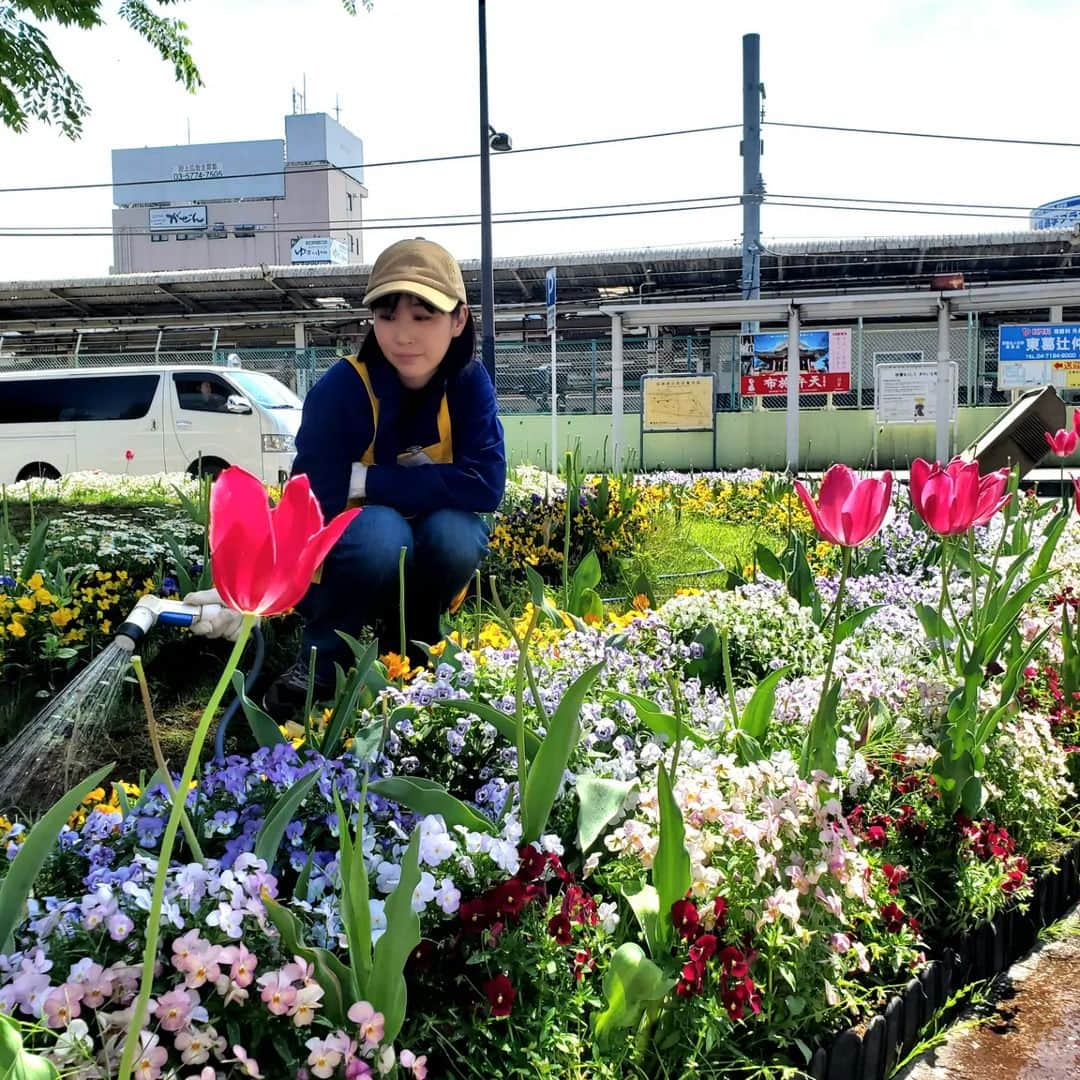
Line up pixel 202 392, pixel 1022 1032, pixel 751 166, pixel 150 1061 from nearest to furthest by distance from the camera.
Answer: pixel 150 1061, pixel 1022 1032, pixel 202 392, pixel 751 166

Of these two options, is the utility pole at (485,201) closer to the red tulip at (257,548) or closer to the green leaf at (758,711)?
the green leaf at (758,711)

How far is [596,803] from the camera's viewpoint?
160 cm

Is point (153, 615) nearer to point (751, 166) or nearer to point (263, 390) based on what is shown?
point (263, 390)

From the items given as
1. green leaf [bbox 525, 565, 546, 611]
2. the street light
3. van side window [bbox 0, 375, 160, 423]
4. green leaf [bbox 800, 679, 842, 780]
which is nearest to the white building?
the street light

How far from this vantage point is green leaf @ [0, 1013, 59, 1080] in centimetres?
83

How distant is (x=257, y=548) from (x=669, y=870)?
0.77 meters

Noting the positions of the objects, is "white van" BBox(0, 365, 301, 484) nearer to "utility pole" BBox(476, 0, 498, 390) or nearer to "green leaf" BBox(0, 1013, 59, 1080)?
"utility pole" BBox(476, 0, 498, 390)

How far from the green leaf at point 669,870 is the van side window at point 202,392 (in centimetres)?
1261

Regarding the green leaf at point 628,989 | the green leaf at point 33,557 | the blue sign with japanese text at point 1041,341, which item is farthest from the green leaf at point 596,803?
the blue sign with japanese text at point 1041,341

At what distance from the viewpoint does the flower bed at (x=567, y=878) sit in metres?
1.10

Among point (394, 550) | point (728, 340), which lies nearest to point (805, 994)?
point (394, 550)

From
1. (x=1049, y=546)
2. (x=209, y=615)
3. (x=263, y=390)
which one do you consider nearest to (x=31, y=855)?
(x=209, y=615)

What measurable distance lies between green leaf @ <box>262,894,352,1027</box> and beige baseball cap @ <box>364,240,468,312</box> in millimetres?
1834

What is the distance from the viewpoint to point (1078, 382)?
673 inches
